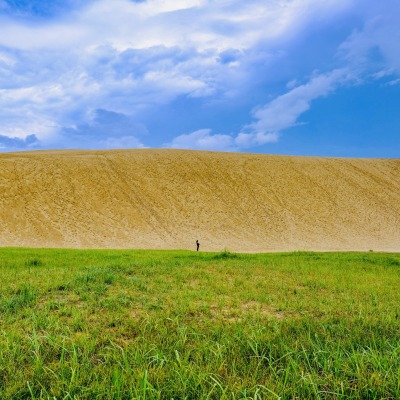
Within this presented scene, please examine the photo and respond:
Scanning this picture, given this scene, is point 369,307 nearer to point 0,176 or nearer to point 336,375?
point 336,375

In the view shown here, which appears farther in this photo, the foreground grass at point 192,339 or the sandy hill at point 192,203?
the sandy hill at point 192,203

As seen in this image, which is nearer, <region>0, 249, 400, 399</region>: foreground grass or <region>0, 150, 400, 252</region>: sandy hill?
<region>0, 249, 400, 399</region>: foreground grass

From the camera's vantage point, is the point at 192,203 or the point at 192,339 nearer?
the point at 192,339

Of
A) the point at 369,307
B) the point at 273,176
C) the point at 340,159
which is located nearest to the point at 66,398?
the point at 369,307

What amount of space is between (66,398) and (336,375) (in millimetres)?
2923

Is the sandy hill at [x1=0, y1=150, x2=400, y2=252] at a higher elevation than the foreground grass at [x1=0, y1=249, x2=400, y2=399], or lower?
higher

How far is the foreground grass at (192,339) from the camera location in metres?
4.09

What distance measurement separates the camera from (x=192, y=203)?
175 ft

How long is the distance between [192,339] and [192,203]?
47825 millimetres

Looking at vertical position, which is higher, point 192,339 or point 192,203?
point 192,203

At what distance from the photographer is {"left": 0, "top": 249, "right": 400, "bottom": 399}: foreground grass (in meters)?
4.09

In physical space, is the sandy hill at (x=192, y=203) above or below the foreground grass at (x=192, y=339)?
above

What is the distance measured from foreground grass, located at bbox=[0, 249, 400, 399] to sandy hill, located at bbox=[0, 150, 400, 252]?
31356mm

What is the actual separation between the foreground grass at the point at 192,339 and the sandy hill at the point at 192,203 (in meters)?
31.4
